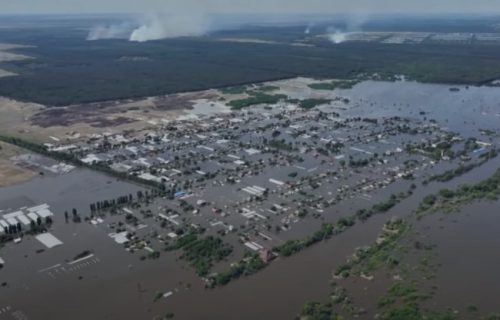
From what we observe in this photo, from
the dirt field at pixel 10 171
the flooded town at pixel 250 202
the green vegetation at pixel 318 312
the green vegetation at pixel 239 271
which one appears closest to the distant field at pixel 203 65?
the flooded town at pixel 250 202

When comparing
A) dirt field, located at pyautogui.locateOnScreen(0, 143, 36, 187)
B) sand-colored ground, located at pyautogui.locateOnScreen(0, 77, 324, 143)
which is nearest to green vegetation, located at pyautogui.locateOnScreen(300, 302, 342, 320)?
dirt field, located at pyautogui.locateOnScreen(0, 143, 36, 187)

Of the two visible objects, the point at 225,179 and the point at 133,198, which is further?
the point at 225,179

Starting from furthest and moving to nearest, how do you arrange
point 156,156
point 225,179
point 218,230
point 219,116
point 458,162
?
point 219,116, point 156,156, point 458,162, point 225,179, point 218,230

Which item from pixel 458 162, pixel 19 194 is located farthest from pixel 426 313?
pixel 19 194

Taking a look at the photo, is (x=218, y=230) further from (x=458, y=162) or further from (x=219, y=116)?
(x=219, y=116)

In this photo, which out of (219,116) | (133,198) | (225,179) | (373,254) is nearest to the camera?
(373,254)

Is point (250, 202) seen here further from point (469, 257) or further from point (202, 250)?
point (469, 257)

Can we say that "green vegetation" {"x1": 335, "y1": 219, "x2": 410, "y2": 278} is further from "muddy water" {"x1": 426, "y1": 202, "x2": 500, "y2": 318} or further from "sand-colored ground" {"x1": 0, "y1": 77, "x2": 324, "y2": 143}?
"sand-colored ground" {"x1": 0, "y1": 77, "x2": 324, "y2": 143}
